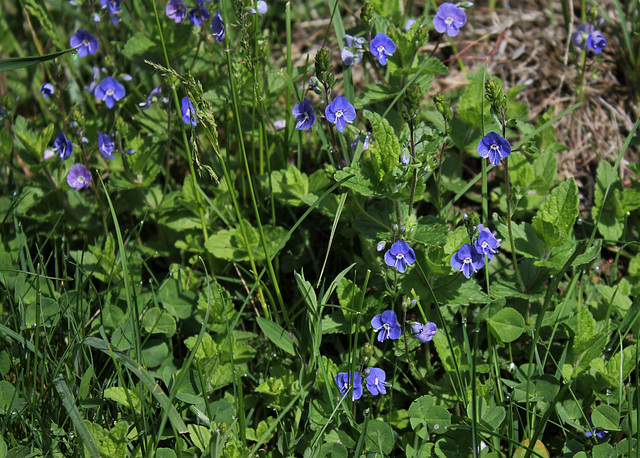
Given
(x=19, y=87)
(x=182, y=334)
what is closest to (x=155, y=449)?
(x=182, y=334)

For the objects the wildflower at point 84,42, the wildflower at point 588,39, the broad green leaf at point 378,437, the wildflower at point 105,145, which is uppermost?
the wildflower at point 84,42

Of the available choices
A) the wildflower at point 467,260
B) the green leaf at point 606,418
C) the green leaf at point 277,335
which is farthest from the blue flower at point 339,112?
the green leaf at point 606,418

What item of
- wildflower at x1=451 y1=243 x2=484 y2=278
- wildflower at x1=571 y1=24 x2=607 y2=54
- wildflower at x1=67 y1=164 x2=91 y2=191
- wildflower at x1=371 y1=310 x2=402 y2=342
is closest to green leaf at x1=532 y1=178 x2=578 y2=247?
wildflower at x1=451 y1=243 x2=484 y2=278

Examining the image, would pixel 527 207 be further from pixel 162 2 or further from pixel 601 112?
pixel 162 2

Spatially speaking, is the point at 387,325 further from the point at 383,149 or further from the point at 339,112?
the point at 339,112

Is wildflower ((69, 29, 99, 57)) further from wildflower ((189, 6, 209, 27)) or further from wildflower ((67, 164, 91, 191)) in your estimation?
wildflower ((67, 164, 91, 191))

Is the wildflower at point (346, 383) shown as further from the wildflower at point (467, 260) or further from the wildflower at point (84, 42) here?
the wildflower at point (84, 42)
